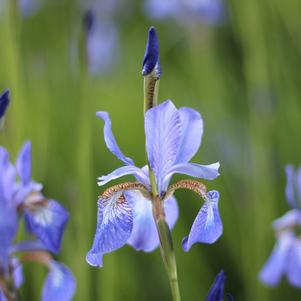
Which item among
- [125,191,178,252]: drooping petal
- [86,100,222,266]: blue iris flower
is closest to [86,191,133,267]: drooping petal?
[86,100,222,266]: blue iris flower

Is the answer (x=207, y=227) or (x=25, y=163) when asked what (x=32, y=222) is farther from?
(x=207, y=227)

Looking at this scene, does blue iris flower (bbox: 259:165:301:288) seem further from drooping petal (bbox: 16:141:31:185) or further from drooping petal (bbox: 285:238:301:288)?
drooping petal (bbox: 16:141:31:185)

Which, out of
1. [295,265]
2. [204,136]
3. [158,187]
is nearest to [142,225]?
[158,187]

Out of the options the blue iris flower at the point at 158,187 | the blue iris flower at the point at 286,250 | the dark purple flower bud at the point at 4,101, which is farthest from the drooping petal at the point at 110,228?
the blue iris flower at the point at 286,250

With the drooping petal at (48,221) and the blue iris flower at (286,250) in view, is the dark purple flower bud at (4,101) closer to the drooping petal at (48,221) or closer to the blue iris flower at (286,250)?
the drooping petal at (48,221)

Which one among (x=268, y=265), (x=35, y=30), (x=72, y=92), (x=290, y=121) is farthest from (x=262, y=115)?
(x=35, y=30)

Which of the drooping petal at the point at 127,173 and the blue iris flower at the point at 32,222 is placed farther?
the blue iris flower at the point at 32,222
